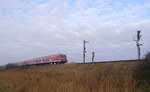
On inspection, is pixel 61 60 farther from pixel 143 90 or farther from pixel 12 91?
pixel 143 90

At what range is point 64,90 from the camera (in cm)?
916

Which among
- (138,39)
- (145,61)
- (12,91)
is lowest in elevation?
(12,91)

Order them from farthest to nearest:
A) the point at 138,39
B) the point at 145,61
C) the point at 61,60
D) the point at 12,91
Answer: the point at 61,60 → the point at 138,39 → the point at 145,61 → the point at 12,91

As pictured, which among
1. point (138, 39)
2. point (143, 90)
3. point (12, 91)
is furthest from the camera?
point (138, 39)

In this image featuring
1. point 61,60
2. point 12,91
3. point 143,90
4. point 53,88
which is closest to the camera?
point 143,90

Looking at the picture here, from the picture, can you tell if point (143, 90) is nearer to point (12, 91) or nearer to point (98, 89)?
point (98, 89)

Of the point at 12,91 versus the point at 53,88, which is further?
the point at 12,91

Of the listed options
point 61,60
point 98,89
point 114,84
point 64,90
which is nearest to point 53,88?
point 64,90

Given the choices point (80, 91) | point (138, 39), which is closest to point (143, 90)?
point (80, 91)

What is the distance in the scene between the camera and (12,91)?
10594 millimetres

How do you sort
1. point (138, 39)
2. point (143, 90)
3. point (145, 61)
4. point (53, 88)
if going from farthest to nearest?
1. point (138, 39)
2. point (145, 61)
3. point (53, 88)
4. point (143, 90)

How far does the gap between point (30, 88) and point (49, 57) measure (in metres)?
31.5

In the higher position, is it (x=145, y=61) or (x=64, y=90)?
(x=145, y=61)

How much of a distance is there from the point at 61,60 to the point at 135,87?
1207 inches
